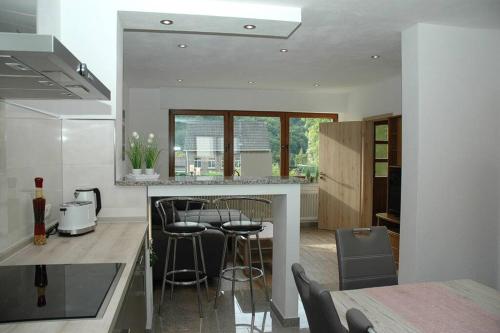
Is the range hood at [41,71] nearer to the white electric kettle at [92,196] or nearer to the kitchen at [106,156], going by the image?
the kitchen at [106,156]

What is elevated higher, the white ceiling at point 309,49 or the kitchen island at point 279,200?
the white ceiling at point 309,49

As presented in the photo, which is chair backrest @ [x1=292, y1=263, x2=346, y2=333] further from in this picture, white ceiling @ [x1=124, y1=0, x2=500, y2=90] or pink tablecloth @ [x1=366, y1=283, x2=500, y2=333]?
white ceiling @ [x1=124, y1=0, x2=500, y2=90]

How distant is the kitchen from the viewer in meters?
1.32

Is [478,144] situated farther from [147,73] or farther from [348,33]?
[147,73]

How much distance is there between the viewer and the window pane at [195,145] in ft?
23.0

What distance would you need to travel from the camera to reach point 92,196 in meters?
2.62

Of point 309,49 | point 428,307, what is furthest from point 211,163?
point 428,307

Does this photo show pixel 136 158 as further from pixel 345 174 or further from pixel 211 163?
pixel 345 174

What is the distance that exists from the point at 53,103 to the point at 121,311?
174 cm

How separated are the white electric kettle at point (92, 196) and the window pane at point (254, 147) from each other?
14.7 feet

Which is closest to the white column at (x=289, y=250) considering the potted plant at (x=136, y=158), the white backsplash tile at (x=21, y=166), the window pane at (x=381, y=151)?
the potted plant at (x=136, y=158)

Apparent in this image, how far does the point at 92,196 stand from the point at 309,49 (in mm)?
2770

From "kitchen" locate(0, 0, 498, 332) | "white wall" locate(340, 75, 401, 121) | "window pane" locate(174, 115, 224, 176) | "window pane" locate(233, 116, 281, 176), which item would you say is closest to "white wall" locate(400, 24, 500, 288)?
"kitchen" locate(0, 0, 498, 332)

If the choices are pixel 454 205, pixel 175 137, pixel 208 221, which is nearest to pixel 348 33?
pixel 454 205
